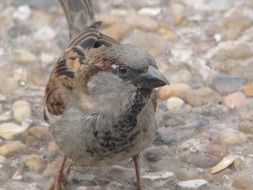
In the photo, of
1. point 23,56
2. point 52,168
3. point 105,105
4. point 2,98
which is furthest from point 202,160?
point 23,56

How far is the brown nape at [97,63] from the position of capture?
2.99m

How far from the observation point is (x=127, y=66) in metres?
2.94

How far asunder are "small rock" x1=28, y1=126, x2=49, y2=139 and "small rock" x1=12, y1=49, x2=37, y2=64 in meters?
0.67

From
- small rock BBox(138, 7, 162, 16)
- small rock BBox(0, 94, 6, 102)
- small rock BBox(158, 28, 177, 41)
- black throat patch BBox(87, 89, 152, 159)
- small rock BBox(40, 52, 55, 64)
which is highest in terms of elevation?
small rock BBox(138, 7, 162, 16)

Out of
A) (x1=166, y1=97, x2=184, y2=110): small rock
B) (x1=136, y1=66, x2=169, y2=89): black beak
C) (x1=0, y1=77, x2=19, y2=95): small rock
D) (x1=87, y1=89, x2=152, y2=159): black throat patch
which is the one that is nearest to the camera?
(x1=136, y1=66, x2=169, y2=89): black beak

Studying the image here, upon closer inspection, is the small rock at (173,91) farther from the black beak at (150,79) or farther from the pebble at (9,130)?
the black beak at (150,79)

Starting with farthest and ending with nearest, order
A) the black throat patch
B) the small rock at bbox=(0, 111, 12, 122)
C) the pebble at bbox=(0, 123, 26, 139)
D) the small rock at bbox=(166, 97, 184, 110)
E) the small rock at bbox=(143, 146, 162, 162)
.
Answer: the small rock at bbox=(166, 97, 184, 110)
the small rock at bbox=(0, 111, 12, 122)
the pebble at bbox=(0, 123, 26, 139)
the small rock at bbox=(143, 146, 162, 162)
the black throat patch

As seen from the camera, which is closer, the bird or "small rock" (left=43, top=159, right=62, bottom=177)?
the bird

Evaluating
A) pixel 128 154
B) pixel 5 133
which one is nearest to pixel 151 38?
pixel 5 133

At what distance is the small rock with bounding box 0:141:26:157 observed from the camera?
12.5 ft

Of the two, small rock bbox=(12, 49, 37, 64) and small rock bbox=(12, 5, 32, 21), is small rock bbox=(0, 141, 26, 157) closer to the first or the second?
small rock bbox=(12, 49, 37, 64)

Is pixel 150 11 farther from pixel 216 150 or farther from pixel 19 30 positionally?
pixel 216 150

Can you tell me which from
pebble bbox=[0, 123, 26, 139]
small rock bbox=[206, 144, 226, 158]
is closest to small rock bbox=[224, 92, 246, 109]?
small rock bbox=[206, 144, 226, 158]

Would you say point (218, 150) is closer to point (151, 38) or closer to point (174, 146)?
point (174, 146)
